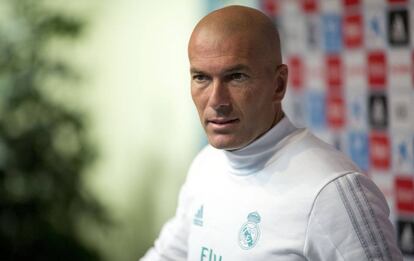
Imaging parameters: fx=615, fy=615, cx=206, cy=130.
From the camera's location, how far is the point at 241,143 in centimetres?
131

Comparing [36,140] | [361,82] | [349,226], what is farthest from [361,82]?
[36,140]

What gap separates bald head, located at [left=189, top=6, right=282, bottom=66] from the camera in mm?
1247

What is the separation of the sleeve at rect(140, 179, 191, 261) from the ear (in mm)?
366

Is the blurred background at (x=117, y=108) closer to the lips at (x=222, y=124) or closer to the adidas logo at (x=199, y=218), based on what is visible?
the adidas logo at (x=199, y=218)

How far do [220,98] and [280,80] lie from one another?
0.54ft

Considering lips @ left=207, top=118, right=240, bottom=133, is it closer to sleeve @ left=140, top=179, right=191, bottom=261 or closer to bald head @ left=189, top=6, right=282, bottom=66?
bald head @ left=189, top=6, right=282, bottom=66

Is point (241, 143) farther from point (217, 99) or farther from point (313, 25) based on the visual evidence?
point (313, 25)

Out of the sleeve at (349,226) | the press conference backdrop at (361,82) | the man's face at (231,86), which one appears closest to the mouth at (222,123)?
the man's face at (231,86)

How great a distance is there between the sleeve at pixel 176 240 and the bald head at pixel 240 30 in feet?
1.44

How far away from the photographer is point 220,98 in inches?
49.5

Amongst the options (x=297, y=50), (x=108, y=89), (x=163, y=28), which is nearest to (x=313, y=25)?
(x=297, y=50)

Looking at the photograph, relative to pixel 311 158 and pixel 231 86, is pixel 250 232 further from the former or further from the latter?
pixel 231 86

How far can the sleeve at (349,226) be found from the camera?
112 centimetres

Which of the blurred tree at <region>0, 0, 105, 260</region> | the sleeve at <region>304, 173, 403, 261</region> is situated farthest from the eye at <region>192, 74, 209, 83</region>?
the blurred tree at <region>0, 0, 105, 260</region>
